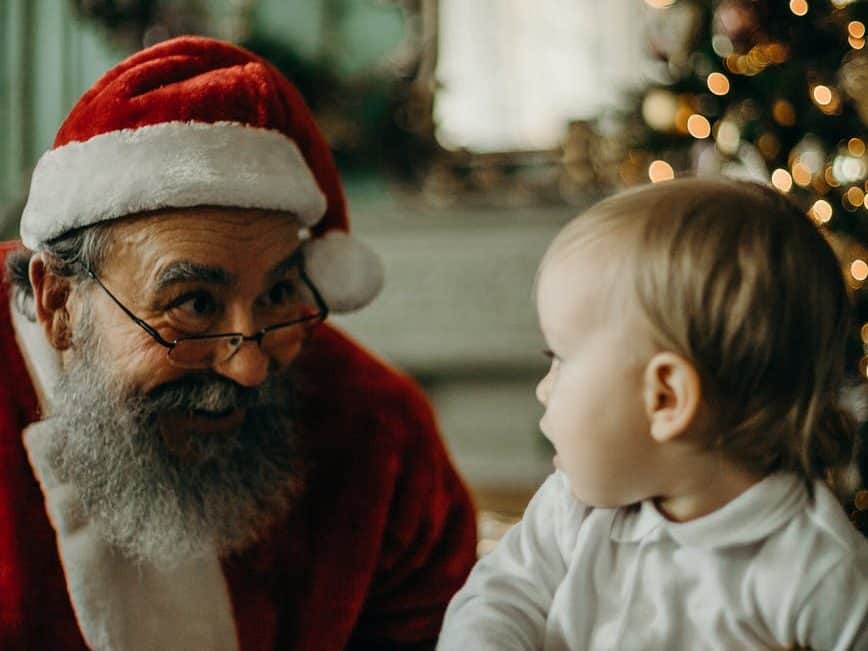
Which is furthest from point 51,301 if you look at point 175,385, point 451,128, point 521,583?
point 451,128

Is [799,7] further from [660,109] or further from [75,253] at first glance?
[75,253]

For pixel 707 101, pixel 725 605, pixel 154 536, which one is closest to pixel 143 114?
pixel 154 536

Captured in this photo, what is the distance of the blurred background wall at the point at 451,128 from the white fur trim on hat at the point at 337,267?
1993 mm

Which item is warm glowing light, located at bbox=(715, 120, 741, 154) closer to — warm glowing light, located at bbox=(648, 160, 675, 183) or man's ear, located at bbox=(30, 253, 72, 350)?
warm glowing light, located at bbox=(648, 160, 675, 183)

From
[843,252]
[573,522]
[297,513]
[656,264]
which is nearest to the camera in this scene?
[656,264]

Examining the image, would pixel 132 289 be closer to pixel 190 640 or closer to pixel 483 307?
pixel 190 640

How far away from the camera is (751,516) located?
960 millimetres

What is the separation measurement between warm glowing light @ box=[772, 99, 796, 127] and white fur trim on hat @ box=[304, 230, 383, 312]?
4.03ft

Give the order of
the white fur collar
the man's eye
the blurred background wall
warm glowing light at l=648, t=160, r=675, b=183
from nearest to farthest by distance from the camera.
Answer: the white fur collar → the man's eye → warm glowing light at l=648, t=160, r=675, b=183 → the blurred background wall

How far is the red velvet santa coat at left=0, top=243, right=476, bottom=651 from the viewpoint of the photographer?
1250 millimetres

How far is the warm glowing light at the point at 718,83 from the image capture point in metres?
2.33

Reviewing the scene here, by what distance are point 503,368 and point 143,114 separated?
2.54 m

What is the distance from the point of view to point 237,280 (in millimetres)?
1268

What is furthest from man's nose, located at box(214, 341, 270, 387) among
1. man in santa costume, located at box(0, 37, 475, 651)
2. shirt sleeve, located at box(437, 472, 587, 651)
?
shirt sleeve, located at box(437, 472, 587, 651)
